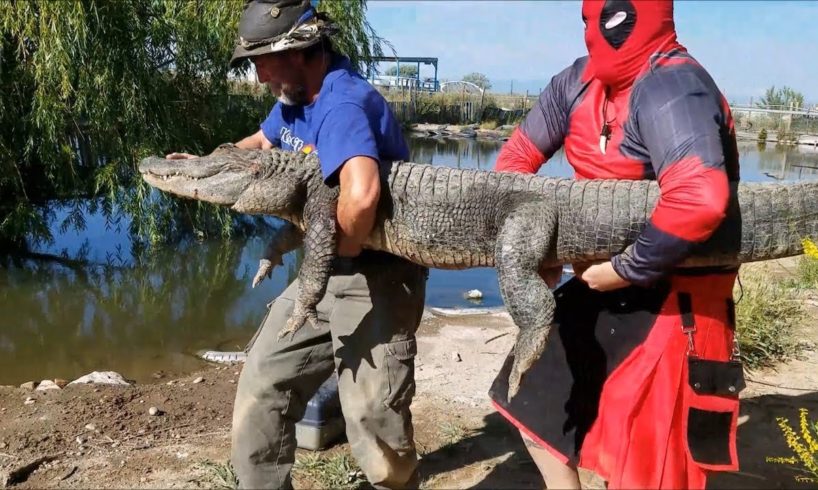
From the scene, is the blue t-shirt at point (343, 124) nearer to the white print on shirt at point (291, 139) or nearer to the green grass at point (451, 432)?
the white print on shirt at point (291, 139)

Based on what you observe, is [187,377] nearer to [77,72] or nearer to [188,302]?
[188,302]

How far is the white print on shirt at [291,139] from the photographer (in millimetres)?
2743

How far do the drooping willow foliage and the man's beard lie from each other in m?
5.84

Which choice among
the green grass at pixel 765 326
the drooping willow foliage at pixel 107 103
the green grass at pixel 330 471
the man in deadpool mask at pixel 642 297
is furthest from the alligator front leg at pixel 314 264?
the drooping willow foliage at pixel 107 103

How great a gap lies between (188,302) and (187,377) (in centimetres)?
249

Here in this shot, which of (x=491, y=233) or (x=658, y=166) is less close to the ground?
(x=658, y=166)

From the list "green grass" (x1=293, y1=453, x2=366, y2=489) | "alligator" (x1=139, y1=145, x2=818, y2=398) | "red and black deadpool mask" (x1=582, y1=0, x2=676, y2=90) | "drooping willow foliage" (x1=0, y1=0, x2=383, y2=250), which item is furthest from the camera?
"drooping willow foliage" (x1=0, y1=0, x2=383, y2=250)

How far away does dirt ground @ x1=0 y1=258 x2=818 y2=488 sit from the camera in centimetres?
326

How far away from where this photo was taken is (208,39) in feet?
29.0

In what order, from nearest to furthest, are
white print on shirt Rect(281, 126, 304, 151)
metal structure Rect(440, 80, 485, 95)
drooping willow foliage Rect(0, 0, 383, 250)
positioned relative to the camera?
Result: white print on shirt Rect(281, 126, 304, 151) → drooping willow foliage Rect(0, 0, 383, 250) → metal structure Rect(440, 80, 485, 95)

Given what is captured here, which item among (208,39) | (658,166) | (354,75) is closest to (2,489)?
(354,75)

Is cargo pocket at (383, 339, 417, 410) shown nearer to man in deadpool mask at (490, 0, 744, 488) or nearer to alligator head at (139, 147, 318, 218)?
man in deadpool mask at (490, 0, 744, 488)

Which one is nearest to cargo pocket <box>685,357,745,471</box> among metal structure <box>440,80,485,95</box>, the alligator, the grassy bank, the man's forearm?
the alligator

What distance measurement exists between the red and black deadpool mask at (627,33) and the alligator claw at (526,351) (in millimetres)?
809
